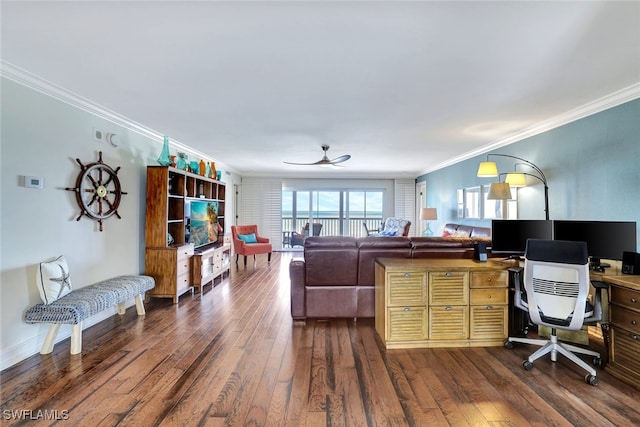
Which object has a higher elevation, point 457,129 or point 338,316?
point 457,129

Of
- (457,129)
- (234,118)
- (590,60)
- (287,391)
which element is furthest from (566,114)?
(287,391)

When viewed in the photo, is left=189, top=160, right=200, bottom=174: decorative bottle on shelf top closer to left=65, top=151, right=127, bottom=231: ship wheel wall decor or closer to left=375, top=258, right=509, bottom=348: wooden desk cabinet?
left=65, top=151, right=127, bottom=231: ship wheel wall decor

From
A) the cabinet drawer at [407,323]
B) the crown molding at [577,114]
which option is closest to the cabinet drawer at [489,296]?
the cabinet drawer at [407,323]

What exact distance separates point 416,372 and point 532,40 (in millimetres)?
2475

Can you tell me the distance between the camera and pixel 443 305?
9.32 feet

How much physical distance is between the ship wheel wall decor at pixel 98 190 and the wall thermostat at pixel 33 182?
0.94ft

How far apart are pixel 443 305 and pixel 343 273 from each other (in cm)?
110

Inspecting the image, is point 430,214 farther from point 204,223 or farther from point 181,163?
point 181,163

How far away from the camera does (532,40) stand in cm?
197

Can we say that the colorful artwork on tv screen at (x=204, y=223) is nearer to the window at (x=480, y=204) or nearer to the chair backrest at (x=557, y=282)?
the chair backrest at (x=557, y=282)

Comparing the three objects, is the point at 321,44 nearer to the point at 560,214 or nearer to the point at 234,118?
the point at 234,118

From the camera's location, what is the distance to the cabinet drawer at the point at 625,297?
2186 mm

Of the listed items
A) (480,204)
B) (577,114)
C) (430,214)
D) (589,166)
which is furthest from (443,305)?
(430,214)

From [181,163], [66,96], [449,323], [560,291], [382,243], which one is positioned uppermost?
[66,96]
